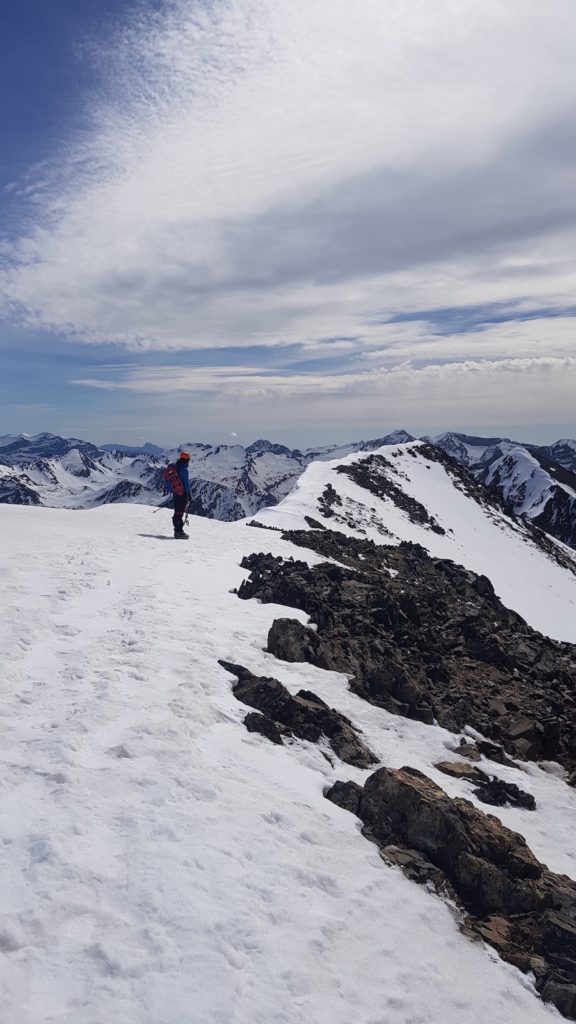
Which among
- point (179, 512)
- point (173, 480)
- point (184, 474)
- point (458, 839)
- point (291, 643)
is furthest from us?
point (173, 480)

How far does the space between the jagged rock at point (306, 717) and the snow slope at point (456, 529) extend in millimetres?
26145

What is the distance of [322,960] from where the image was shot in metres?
5.41

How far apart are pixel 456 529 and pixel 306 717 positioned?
6301 cm

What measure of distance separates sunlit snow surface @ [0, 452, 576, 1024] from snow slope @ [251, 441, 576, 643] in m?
26.4

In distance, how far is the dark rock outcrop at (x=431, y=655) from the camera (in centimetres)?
1201

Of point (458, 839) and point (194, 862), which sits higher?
point (194, 862)

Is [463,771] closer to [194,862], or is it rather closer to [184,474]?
[194,862]

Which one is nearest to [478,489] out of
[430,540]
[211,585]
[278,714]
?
[430,540]

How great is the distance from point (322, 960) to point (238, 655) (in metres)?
7.00

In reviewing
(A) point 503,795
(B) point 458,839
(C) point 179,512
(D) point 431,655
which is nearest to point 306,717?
(B) point 458,839

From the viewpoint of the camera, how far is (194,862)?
600cm

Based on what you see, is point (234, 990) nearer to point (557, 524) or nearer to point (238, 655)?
point (238, 655)

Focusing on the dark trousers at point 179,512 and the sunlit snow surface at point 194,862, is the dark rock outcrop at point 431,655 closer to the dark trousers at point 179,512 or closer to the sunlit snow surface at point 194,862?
the sunlit snow surface at point 194,862

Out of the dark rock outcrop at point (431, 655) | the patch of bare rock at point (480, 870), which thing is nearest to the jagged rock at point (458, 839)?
the patch of bare rock at point (480, 870)
